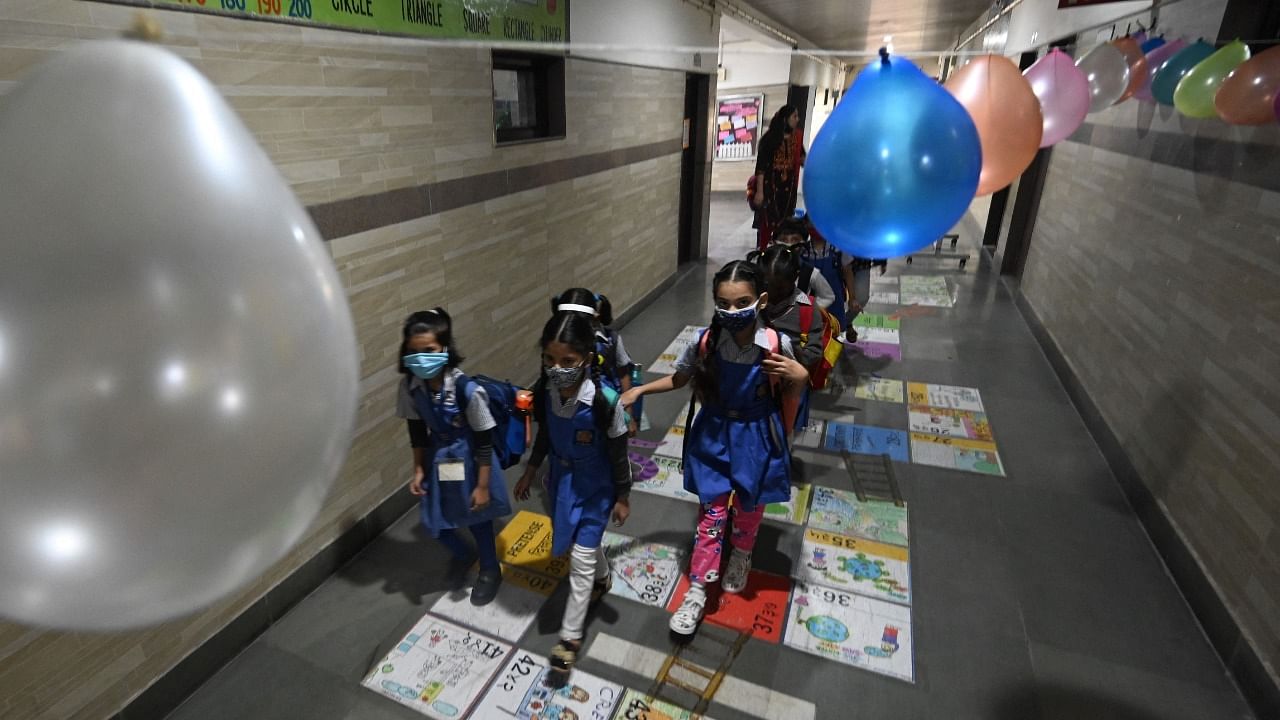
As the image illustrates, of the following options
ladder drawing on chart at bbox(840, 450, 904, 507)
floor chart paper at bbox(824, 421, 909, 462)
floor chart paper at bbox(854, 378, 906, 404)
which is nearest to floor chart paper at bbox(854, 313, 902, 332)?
floor chart paper at bbox(854, 378, 906, 404)

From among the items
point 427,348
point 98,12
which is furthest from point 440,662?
point 98,12

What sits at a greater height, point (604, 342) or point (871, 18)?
point (871, 18)

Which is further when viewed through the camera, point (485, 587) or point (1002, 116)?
point (485, 587)

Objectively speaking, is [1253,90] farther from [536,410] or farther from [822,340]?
[536,410]

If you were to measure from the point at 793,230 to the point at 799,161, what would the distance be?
2.75m

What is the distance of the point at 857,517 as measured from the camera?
3104 millimetres

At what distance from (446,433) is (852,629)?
1.71 meters

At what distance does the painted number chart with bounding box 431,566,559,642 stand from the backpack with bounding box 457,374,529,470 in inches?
22.8

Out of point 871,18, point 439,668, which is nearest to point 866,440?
point 439,668

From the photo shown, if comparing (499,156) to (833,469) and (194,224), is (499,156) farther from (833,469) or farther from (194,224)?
(194,224)

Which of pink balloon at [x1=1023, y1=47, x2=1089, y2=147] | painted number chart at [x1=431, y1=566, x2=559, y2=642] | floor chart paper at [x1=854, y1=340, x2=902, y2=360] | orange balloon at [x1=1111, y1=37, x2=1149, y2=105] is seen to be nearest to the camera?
painted number chart at [x1=431, y1=566, x2=559, y2=642]

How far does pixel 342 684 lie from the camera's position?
2.23m

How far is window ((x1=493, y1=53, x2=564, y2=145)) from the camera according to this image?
377 cm

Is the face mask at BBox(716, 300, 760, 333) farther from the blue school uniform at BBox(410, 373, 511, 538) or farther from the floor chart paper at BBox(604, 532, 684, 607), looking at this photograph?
the floor chart paper at BBox(604, 532, 684, 607)
